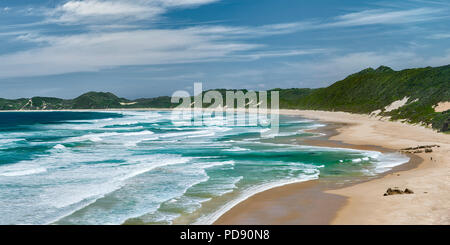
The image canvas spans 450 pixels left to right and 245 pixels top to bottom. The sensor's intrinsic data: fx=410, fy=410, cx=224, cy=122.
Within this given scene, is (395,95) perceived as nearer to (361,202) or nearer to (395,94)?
(395,94)

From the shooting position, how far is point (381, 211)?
47.2ft

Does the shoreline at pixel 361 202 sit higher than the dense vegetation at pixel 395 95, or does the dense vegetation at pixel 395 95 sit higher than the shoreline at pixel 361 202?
the dense vegetation at pixel 395 95

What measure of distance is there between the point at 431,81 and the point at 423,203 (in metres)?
85.4

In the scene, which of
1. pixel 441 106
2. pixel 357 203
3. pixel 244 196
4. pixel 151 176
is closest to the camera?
pixel 357 203

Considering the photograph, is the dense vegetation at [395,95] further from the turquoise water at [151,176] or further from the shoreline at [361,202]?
the shoreline at [361,202]

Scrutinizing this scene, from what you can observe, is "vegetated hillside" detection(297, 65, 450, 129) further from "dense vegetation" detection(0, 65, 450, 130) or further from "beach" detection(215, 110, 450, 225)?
"beach" detection(215, 110, 450, 225)

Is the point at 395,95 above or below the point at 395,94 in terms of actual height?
below

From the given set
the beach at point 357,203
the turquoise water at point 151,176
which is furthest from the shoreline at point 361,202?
the turquoise water at point 151,176

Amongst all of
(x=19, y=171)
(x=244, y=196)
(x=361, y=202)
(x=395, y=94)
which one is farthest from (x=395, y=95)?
(x=19, y=171)

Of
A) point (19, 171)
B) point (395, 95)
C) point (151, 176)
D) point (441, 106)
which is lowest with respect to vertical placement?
point (19, 171)

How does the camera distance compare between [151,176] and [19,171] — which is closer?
[151,176]

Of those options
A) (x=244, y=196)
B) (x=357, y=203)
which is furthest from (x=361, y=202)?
(x=244, y=196)

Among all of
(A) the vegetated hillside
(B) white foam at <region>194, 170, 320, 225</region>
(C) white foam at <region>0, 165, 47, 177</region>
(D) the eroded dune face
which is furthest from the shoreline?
(D) the eroded dune face

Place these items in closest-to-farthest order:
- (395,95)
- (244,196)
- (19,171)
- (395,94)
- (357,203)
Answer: (357,203)
(244,196)
(19,171)
(395,95)
(395,94)
